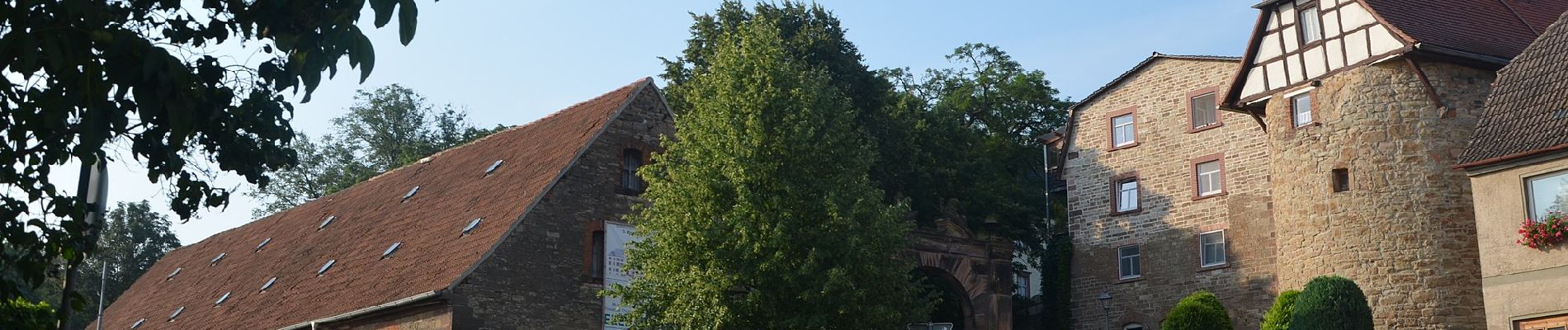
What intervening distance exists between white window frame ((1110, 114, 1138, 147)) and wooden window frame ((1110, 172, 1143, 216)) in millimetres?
775

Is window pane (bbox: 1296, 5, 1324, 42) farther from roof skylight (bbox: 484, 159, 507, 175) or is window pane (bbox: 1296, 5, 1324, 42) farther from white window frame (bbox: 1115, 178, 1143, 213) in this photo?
roof skylight (bbox: 484, 159, 507, 175)

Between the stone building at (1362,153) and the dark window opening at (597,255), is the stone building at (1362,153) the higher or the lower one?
the higher one

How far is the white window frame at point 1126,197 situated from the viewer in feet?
123

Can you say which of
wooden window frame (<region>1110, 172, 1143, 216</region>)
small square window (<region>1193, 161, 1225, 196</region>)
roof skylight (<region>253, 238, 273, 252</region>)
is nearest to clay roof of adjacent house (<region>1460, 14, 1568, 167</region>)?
small square window (<region>1193, 161, 1225, 196</region>)

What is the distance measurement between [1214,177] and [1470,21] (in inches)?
286

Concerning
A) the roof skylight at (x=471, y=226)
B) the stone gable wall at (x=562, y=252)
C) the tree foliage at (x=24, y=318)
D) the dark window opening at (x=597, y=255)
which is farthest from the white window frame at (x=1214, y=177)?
the tree foliage at (x=24, y=318)

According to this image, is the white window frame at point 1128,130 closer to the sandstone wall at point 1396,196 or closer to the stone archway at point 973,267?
the stone archway at point 973,267

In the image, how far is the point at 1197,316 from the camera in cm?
3203

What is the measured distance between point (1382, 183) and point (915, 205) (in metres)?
13.8

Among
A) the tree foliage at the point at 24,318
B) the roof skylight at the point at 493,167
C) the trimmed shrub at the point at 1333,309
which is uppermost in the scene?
the roof skylight at the point at 493,167

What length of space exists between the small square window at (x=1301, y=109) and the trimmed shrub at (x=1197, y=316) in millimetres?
4251

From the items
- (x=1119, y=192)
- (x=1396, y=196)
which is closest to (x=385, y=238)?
(x=1119, y=192)

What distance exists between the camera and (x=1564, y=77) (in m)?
21.4

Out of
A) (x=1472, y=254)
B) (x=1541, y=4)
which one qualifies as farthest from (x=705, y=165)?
(x=1541, y=4)
